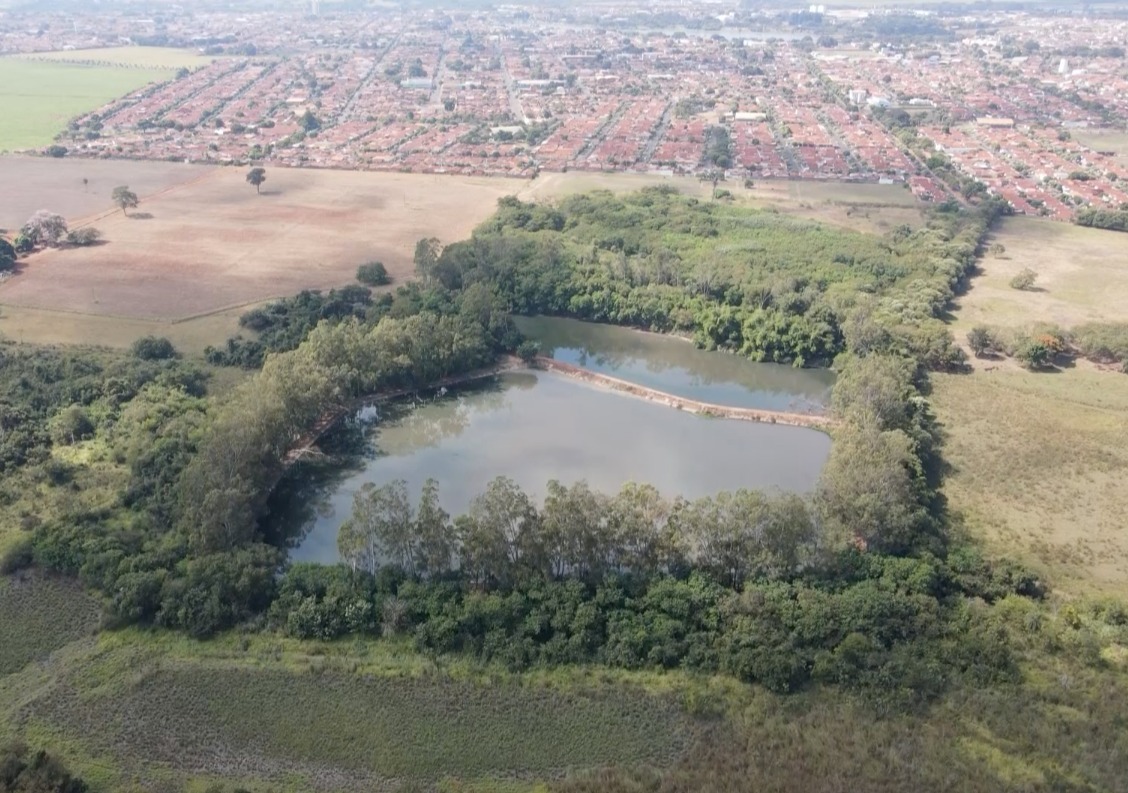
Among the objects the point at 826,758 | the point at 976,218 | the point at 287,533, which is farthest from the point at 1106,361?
the point at 287,533

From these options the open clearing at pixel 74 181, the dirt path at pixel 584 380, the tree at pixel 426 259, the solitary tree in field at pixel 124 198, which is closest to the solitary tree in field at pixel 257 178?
the open clearing at pixel 74 181

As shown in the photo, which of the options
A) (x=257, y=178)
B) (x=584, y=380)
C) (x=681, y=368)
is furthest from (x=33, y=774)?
(x=257, y=178)

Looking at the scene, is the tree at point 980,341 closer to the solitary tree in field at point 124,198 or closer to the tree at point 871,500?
the tree at point 871,500

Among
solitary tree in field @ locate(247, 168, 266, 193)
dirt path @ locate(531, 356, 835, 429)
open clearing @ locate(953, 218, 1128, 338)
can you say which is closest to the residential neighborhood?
open clearing @ locate(953, 218, 1128, 338)

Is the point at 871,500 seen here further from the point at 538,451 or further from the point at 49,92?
the point at 49,92

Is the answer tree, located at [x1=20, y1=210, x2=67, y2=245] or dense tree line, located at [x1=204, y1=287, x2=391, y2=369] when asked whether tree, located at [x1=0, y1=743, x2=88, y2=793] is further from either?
tree, located at [x1=20, y1=210, x2=67, y2=245]

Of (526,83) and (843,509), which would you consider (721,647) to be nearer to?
(843,509)

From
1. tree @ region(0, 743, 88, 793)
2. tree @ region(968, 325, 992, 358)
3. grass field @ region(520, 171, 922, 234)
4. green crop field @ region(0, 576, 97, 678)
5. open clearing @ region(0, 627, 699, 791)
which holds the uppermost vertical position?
grass field @ region(520, 171, 922, 234)
